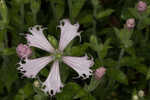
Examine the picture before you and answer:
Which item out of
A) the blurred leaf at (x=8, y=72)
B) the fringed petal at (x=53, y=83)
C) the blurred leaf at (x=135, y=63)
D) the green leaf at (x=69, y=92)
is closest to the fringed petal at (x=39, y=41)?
the fringed petal at (x=53, y=83)

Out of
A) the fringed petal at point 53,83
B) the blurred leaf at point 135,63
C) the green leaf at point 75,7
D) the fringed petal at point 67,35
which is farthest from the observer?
the green leaf at point 75,7

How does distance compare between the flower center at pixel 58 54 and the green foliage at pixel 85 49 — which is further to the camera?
the green foliage at pixel 85 49

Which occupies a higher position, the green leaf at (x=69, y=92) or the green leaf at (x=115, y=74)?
the green leaf at (x=115, y=74)

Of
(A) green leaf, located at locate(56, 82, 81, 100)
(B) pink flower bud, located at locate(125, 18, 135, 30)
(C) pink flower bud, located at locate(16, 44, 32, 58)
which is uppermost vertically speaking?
(B) pink flower bud, located at locate(125, 18, 135, 30)

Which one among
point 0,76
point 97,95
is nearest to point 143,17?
point 97,95

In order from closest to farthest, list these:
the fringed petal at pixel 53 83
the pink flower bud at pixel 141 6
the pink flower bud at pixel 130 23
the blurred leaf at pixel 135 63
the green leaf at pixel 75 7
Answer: the fringed petal at pixel 53 83, the pink flower bud at pixel 130 23, the pink flower bud at pixel 141 6, the blurred leaf at pixel 135 63, the green leaf at pixel 75 7

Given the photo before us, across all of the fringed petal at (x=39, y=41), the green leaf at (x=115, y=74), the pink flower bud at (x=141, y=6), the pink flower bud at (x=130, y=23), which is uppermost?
the pink flower bud at (x=141, y=6)

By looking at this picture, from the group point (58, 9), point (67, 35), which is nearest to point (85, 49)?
point (67, 35)

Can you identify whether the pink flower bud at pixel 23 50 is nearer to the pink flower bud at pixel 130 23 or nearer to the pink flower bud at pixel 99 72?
the pink flower bud at pixel 99 72

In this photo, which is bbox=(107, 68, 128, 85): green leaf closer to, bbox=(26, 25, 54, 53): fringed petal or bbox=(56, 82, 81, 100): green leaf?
bbox=(56, 82, 81, 100): green leaf

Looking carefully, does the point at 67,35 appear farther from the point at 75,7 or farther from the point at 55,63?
the point at 75,7

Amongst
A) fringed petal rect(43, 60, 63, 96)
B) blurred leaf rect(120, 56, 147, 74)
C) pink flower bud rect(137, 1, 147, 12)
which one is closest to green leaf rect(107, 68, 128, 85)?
blurred leaf rect(120, 56, 147, 74)
